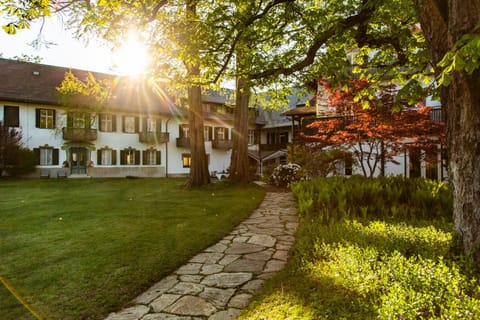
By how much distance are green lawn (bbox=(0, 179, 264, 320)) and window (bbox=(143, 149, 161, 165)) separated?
19747 millimetres

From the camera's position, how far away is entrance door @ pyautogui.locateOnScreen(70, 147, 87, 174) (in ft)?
81.0

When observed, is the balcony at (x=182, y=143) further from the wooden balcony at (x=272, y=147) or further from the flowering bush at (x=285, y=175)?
the flowering bush at (x=285, y=175)

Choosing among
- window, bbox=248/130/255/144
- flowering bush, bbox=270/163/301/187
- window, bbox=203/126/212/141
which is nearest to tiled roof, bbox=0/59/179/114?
window, bbox=203/126/212/141

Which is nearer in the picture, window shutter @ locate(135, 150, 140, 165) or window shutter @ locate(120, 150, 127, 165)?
window shutter @ locate(120, 150, 127, 165)

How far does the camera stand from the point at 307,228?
16.3 feet

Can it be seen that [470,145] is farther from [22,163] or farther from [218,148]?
[218,148]

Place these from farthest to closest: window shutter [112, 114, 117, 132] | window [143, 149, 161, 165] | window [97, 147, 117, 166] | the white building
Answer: window [143, 149, 161, 165] → window shutter [112, 114, 117, 132] → window [97, 147, 117, 166] → the white building

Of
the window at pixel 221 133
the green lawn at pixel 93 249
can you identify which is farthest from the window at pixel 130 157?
the green lawn at pixel 93 249

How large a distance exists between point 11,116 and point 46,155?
3504 millimetres

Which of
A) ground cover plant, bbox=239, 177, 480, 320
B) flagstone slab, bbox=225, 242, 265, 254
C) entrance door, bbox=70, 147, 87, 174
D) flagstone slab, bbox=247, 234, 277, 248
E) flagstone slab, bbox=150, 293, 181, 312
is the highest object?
entrance door, bbox=70, 147, 87, 174

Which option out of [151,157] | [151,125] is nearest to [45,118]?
[151,125]

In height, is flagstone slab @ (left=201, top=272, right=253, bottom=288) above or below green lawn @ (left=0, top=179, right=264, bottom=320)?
below

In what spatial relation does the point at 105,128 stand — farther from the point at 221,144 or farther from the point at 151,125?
the point at 221,144

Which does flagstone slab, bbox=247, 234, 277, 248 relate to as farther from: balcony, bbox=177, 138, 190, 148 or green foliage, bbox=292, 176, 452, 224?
balcony, bbox=177, 138, 190, 148
